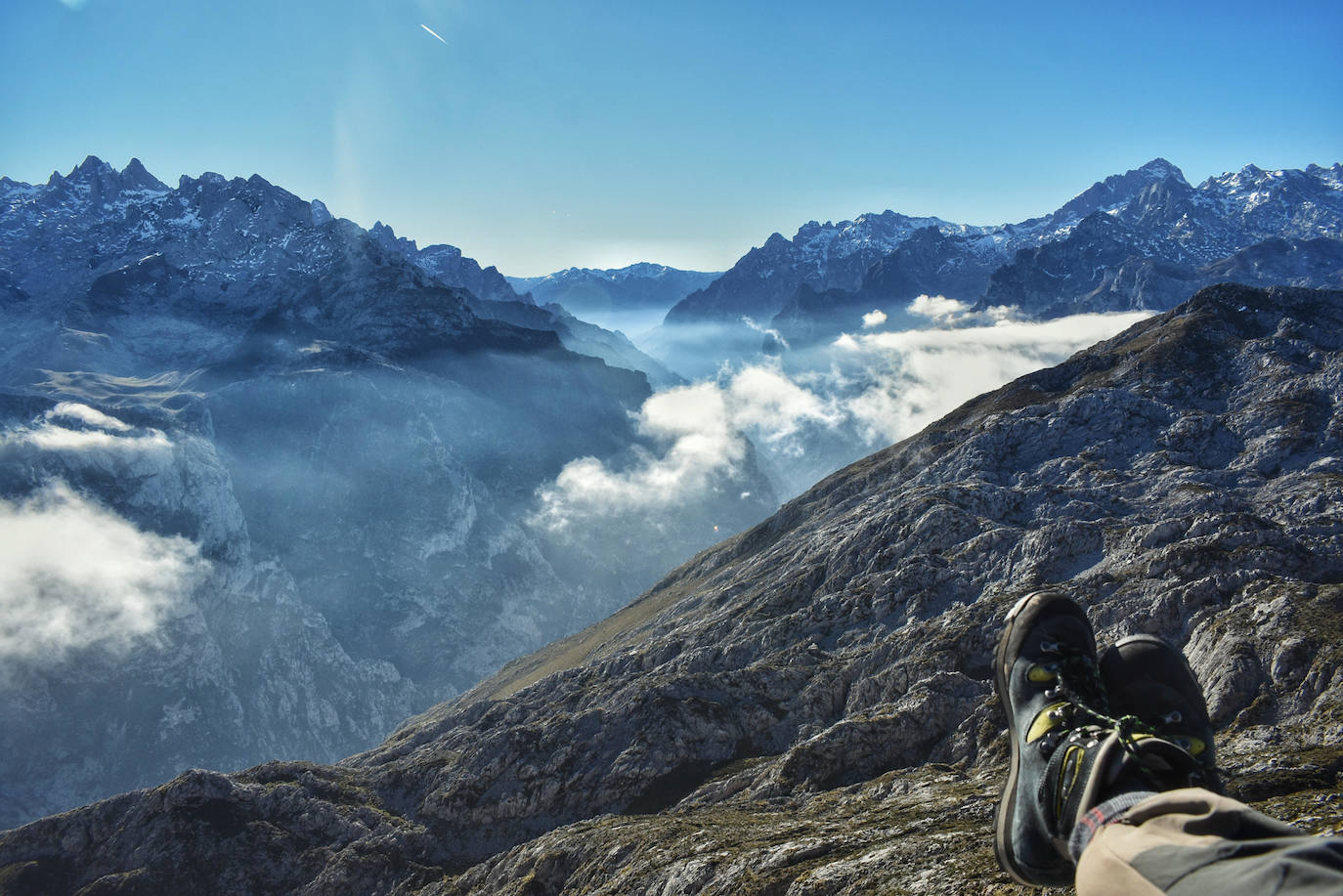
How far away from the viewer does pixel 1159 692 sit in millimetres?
13109

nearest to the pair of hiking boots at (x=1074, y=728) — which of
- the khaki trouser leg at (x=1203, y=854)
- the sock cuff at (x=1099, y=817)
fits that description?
the sock cuff at (x=1099, y=817)

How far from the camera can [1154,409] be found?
8875cm

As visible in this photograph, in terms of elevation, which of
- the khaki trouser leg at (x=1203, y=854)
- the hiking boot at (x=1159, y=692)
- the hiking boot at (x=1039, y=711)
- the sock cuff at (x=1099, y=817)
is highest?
the khaki trouser leg at (x=1203, y=854)

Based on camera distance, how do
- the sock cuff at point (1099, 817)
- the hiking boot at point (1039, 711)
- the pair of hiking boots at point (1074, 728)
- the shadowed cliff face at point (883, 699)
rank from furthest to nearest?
the shadowed cliff face at point (883, 699) < the hiking boot at point (1039, 711) < the pair of hiking boots at point (1074, 728) < the sock cuff at point (1099, 817)

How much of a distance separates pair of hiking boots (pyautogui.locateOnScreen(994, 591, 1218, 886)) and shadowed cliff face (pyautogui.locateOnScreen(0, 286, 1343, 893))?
16.1ft

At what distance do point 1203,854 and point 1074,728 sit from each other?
587cm

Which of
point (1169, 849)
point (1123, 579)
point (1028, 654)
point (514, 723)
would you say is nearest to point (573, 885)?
point (1028, 654)

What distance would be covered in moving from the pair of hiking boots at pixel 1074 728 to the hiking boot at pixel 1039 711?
0.7 inches

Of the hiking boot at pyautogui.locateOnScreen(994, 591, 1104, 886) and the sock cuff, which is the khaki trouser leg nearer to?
the sock cuff

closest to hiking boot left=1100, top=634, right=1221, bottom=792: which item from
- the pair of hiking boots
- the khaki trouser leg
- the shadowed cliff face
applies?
the pair of hiking boots

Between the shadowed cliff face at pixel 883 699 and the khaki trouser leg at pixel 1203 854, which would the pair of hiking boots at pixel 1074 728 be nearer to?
the khaki trouser leg at pixel 1203 854

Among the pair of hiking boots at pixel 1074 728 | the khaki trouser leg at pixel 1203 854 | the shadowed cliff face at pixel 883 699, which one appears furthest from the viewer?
the shadowed cliff face at pixel 883 699

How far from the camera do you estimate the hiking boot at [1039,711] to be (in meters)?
9.19

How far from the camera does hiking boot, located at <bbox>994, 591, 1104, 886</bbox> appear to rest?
9.19m
